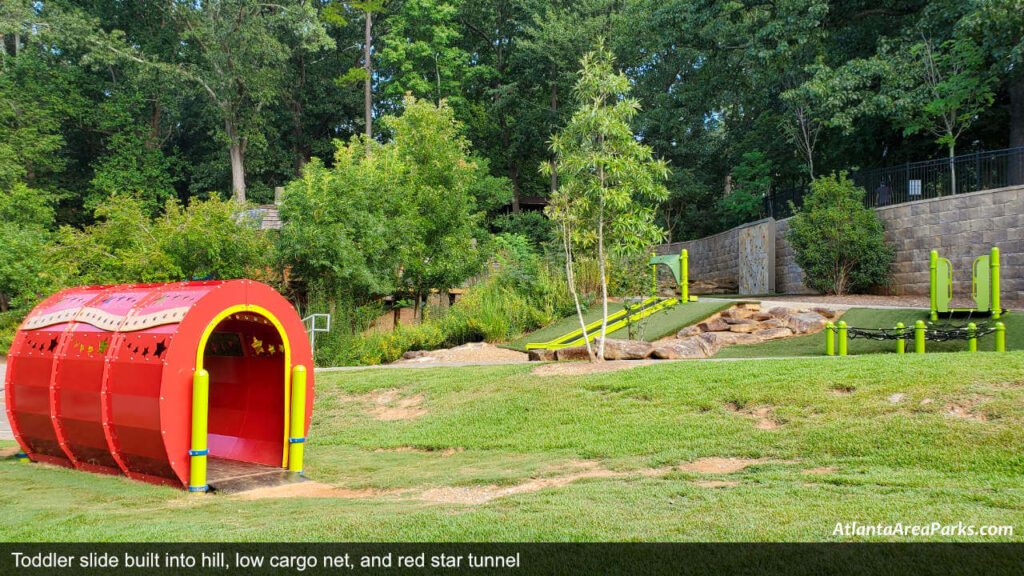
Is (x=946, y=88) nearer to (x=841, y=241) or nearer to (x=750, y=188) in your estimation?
(x=841, y=241)

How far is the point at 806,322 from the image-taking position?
14781 mm

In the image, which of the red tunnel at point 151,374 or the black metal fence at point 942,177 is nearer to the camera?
the red tunnel at point 151,374

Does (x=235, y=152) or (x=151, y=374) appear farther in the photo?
(x=235, y=152)

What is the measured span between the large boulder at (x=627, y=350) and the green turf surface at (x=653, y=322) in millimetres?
2886

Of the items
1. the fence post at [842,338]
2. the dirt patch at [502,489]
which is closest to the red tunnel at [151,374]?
the dirt patch at [502,489]

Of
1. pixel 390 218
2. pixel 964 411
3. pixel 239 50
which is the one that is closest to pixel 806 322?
pixel 964 411

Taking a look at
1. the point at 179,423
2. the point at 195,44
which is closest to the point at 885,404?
the point at 179,423

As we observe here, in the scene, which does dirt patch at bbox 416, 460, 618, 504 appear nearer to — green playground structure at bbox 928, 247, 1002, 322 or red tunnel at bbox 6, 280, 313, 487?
red tunnel at bbox 6, 280, 313, 487

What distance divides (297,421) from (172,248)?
41.5ft

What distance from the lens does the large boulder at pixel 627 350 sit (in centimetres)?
1214

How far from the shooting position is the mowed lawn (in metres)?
4.45

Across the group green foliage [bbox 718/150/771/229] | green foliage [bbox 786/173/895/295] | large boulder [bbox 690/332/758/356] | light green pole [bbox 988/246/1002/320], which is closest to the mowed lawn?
large boulder [bbox 690/332/758/356]

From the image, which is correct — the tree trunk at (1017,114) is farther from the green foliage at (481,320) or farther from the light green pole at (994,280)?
the green foliage at (481,320)

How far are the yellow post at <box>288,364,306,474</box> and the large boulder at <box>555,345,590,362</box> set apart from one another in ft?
20.3
